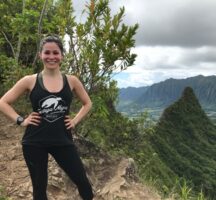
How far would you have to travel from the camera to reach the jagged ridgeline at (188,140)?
106500 millimetres

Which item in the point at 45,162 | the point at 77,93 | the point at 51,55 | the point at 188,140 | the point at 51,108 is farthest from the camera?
the point at 188,140

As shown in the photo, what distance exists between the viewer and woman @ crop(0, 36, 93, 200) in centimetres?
436

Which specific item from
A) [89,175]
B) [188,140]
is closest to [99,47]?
[89,175]

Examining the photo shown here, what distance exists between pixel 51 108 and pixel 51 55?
1.92ft

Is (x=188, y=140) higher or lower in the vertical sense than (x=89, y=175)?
lower

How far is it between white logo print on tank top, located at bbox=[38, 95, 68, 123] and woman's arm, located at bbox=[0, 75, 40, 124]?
0.83 ft

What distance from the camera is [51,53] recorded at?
4457 mm

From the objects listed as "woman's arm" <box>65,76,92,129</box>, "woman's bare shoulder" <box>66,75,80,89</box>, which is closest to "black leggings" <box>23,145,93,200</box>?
"woman's arm" <box>65,76,92,129</box>

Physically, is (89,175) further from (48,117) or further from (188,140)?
(188,140)

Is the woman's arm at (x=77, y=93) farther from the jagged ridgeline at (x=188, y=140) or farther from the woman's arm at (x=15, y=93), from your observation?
the jagged ridgeline at (x=188, y=140)

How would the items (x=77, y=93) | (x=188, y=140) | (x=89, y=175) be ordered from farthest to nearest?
(x=188, y=140)
(x=89, y=175)
(x=77, y=93)

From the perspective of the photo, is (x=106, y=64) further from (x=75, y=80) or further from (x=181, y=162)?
(x=181, y=162)

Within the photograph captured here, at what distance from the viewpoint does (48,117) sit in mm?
4371

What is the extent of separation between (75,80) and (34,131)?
0.74m
